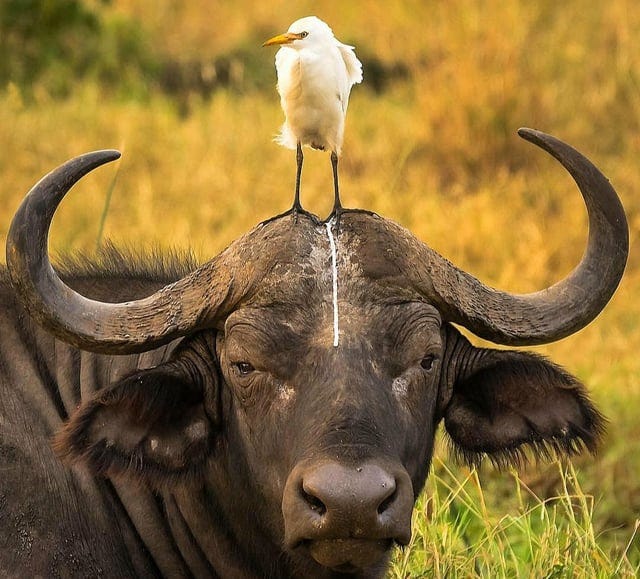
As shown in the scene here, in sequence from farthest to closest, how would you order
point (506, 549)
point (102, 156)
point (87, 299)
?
point (506, 549) < point (87, 299) < point (102, 156)

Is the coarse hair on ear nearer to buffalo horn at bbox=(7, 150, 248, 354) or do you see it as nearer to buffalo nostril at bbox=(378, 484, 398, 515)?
buffalo horn at bbox=(7, 150, 248, 354)

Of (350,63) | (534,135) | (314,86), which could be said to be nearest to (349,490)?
(534,135)

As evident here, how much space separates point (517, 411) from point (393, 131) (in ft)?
23.8

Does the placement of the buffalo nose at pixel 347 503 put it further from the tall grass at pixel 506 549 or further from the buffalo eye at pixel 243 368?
the tall grass at pixel 506 549

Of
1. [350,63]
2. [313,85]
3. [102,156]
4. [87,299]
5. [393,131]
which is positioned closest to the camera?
[102,156]

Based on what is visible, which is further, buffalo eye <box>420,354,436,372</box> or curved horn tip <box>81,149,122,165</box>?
buffalo eye <box>420,354,436,372</box>

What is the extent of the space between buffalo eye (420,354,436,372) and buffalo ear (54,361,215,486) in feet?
2.08

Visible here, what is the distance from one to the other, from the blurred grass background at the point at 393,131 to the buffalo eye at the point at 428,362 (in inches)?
123

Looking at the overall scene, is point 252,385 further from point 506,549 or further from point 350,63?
point 506,549

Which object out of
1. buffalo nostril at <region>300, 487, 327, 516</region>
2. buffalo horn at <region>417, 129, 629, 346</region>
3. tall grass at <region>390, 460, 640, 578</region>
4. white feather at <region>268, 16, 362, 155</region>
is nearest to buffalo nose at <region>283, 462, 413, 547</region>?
buffalo nostril at <region>300, 487, 327, 516</region>

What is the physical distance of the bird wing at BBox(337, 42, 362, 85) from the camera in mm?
4984

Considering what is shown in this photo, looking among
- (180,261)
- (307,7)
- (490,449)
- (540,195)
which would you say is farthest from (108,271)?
(307,7)

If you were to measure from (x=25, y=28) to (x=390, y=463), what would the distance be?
9255mm

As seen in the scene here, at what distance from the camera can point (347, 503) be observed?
3521mm
